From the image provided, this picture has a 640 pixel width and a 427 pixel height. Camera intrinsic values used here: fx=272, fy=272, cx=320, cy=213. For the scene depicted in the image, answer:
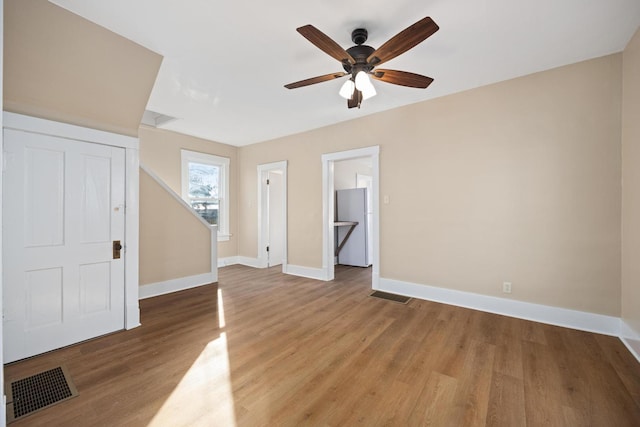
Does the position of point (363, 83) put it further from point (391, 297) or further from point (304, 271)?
point (304, 271)

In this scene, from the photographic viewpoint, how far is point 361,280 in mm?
4809

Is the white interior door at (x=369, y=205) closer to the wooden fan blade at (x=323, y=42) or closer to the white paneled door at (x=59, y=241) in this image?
the wooden fan blade at (x=323, y=42)

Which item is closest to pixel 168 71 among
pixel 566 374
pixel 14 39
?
pixel 14 39

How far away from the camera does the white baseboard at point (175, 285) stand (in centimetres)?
388

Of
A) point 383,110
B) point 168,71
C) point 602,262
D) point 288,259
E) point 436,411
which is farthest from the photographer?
point 288,259

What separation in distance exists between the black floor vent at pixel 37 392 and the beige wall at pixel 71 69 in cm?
212

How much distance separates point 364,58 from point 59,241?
3.18 metres

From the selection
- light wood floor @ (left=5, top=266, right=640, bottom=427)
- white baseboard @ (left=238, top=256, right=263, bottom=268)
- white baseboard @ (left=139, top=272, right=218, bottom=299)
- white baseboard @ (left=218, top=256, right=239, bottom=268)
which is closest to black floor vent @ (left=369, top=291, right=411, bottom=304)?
light wood floor @ (left=5, top=266, right=640, bottom=427)

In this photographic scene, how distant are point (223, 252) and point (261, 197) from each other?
59.2 inches

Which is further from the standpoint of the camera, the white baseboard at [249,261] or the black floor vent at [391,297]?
the white baseboard at [249,261]

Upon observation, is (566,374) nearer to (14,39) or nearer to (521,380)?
(521,380)

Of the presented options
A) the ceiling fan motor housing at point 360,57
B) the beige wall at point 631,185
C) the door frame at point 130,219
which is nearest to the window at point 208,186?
the door frame at point 130,219

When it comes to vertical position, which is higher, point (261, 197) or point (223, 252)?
point (261, 197)

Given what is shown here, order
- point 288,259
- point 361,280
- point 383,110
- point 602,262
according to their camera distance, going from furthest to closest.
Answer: point 288,259 → point 361,280 → point 383,110 → point 602,262
